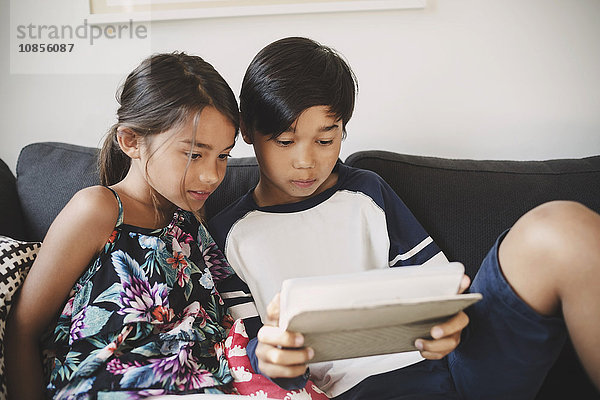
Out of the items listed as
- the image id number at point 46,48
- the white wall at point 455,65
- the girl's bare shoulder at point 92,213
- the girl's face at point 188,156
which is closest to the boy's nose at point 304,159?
the girl's face at point 188,156

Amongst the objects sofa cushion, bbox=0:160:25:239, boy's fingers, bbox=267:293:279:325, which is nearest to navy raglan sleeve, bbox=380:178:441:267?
boy's fingers, bbox=267:293:279:325

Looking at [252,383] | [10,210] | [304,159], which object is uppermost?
[304,159]

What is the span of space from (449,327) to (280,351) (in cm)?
25

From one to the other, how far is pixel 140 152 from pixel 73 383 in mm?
453

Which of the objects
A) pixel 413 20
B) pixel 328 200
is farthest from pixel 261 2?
pixel 328 200

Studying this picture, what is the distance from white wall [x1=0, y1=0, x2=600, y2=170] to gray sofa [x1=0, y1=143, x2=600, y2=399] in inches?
8.0

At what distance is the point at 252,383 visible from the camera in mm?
958

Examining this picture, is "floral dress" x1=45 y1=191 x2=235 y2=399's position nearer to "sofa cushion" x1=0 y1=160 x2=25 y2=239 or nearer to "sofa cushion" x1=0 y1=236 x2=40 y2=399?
"sofa cushion" x1=0 y1=236 x2=40 y2=399

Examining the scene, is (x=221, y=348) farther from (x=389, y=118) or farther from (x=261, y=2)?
(x=261, y=2)

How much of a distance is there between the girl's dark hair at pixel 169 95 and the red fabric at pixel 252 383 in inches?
17.5
